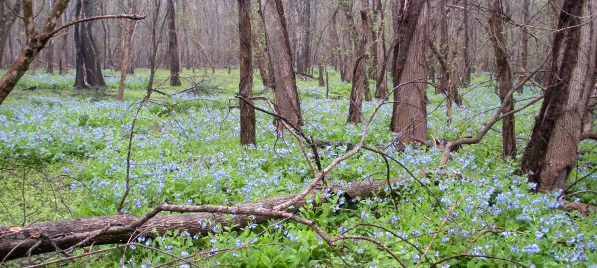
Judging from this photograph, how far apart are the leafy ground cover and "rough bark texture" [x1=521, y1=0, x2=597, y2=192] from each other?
1.04ft

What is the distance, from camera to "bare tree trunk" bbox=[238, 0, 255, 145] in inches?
254

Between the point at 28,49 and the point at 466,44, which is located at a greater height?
the point at 466,44

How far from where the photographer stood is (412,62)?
6852 mm

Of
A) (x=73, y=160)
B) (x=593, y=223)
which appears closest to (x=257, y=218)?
(x=593, y=223)

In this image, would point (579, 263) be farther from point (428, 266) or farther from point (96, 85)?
point (96, 85)

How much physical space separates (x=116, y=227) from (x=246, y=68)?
13.4 ft

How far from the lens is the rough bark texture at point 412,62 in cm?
665

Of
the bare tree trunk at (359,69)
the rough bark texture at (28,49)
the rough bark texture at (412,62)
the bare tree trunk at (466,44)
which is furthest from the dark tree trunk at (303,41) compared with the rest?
the rough bark texture at (28,49)

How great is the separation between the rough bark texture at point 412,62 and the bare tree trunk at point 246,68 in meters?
2.23

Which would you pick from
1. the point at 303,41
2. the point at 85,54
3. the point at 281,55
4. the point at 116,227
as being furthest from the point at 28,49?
the point at 303,41

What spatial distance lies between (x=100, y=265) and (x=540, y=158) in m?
4.13

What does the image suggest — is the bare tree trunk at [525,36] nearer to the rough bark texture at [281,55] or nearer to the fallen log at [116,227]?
the fallen log at [116,227]

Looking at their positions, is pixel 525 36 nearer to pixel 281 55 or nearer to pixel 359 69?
pixel 359 69

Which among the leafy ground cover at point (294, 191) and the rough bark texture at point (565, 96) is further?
the rough bark texture at point (565, 96)
